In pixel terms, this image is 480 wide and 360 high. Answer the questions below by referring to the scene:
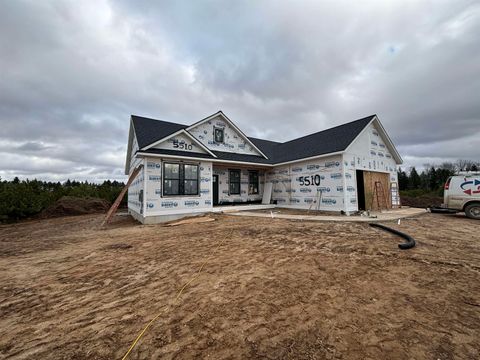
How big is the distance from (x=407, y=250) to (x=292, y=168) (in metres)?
10.2

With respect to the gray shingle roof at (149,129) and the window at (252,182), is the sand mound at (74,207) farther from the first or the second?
the window at (252,182)

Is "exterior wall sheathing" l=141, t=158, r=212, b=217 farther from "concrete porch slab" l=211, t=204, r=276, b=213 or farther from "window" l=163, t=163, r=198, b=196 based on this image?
"concrete porch slab" l=211, t=204, r=276, b=213

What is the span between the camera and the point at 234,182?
1548 cm

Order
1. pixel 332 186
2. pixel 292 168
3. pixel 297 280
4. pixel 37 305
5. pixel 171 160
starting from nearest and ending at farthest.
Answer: pixel 37 305
pixel 297 280
pixel 171 160
pixel 332 186
pixel 292 168

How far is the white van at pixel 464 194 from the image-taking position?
375 inches

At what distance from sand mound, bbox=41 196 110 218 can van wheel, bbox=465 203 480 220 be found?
2658 centimetres

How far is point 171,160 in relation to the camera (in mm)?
11102

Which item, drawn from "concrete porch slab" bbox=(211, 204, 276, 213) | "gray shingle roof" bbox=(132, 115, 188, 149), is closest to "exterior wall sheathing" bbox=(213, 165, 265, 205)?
"concrete porch slab" bbox=(211, 204, 276, 213)

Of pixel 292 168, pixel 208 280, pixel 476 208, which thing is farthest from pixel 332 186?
pixel 208 280

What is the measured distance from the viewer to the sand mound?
1675cm

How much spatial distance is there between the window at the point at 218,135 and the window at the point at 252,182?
11.8 ft

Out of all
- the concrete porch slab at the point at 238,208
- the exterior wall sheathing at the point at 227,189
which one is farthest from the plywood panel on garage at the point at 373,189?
the exterior wall sheathing at the point at 227,189

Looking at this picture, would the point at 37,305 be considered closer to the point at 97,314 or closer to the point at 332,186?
the point at 97,314

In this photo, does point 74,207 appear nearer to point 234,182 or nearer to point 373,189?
point 234,182
